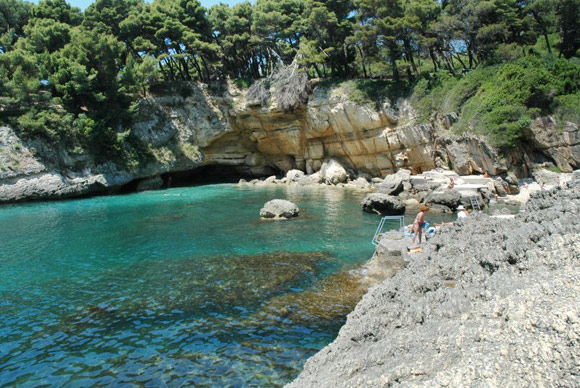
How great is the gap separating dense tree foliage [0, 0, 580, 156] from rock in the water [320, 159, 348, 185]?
37.3ft

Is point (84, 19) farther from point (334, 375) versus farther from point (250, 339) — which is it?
point (334, 375)

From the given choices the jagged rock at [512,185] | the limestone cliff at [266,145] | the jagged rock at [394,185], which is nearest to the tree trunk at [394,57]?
the limestone cliff at [266,145]

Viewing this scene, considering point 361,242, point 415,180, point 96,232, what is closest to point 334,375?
point 361,242

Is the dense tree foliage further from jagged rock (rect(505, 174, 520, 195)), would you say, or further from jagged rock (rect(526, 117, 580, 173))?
jagged rock (rect(505, 174, 520, 195))

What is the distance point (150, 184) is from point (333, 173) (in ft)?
70.6

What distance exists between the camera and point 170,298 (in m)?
12.2

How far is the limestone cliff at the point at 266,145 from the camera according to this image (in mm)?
32844

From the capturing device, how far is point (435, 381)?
4066 millimetres

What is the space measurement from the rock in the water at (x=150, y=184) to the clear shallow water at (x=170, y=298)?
1894 centimetres

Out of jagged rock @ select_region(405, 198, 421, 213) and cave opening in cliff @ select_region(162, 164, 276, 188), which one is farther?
cave opening in cliff @ select_region(162, 164, 276, 188)

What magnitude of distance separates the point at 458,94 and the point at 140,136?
34.0 m

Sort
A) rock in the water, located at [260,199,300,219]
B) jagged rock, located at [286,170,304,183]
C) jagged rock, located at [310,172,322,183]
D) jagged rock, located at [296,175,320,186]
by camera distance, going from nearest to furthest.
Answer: rock in the water, located at [260,199,300,219] < jagged rock, located at [296,175,320,186] < jagged rock, located at [310,172,322,183] < jagged rock, located at [286,170,304,183]

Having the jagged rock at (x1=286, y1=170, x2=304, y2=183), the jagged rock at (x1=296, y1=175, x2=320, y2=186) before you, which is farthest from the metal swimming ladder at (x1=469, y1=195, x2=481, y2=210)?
the jagged rock at (x1=286, y1=170, x2=304, y2=183)

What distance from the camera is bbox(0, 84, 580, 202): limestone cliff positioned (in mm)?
32844
